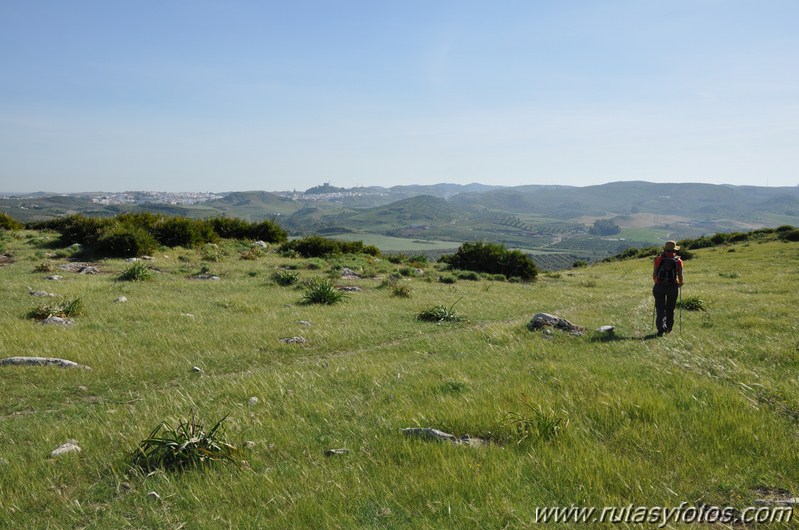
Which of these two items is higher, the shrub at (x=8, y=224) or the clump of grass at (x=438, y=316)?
the shrub at (x=8, y=224)

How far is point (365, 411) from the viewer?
22.2 feet

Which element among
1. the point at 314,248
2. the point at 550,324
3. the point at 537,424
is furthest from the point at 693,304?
the point at 314,248

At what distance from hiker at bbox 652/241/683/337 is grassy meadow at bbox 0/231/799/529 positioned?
2.65 feet

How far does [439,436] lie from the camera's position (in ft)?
18.5

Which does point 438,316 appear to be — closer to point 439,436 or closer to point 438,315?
point 438,315

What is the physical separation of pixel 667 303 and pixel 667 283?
0.61 metres

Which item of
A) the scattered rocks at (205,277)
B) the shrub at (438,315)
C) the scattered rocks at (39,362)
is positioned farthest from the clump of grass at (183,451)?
the scattered rocks at (205,277)

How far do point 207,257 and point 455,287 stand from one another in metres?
15.2

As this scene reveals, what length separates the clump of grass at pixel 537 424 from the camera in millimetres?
5430

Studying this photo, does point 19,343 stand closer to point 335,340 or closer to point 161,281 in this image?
point 335,340

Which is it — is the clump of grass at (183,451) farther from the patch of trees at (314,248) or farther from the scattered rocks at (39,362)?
the patch of trees at (314,248)

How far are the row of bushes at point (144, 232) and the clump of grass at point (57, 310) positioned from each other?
14.5 m

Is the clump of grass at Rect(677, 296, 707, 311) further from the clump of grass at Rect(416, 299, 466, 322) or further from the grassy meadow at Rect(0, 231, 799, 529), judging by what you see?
the clump of grass at Rect(416, 299, 466, 322)

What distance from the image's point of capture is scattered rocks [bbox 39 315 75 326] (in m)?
11.8
